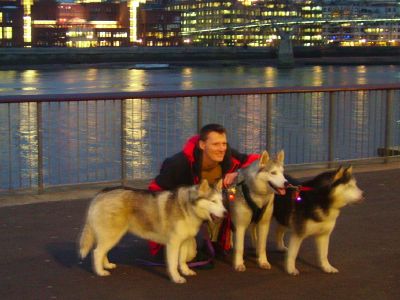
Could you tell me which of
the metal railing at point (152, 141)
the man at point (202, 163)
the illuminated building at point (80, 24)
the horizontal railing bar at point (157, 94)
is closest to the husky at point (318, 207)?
the man at point (202, 163)

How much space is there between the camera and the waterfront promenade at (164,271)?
182 inches

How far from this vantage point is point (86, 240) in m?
4.88

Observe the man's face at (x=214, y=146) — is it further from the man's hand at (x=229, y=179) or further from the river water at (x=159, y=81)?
the river water at (x=159, y=81)

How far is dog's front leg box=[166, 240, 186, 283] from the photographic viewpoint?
4.66m

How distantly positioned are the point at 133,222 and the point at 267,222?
2.74ft

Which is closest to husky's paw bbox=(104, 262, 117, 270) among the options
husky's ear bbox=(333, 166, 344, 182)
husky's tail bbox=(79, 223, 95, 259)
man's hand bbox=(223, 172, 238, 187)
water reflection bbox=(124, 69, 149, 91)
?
husky's tail bbox=(79, 223, 95, 259)

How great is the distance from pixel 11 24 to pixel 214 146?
145426 millimetres

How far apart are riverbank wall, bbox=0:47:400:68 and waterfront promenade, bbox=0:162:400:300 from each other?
98.8 m

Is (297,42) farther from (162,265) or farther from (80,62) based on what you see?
(162,265)

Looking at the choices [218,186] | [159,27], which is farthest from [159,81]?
[159,27]

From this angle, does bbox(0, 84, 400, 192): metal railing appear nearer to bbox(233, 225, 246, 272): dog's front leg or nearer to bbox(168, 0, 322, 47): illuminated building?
bbox(233, 225, 246, 272): dog's front leg

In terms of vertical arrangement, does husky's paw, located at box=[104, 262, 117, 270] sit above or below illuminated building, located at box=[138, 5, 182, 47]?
below

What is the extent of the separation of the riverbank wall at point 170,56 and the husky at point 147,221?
100m

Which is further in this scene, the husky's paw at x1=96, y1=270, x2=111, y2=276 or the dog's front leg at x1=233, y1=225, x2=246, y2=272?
the dog's front leg at x1=233, y1=225, x2=246, y2=272
